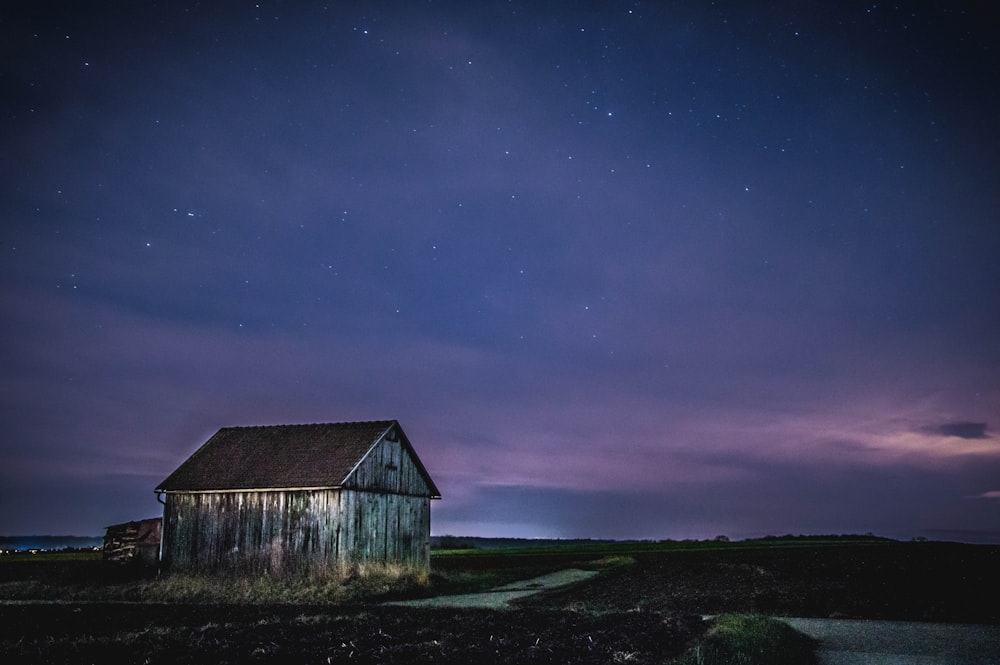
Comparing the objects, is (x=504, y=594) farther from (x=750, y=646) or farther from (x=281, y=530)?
(x=750, y=646)

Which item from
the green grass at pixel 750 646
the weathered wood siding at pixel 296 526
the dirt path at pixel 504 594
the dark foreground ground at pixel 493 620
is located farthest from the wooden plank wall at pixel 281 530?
the green grass at pixel 750 646

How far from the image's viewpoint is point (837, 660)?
12.7 m

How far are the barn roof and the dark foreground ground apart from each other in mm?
6296

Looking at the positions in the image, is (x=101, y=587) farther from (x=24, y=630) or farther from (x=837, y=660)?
(x=837, y=660)

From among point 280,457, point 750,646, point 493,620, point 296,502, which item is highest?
point 280,457

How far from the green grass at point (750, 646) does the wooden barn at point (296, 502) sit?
1911 centimetres

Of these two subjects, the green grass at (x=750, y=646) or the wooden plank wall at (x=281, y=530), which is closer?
the green grass at (x=750, y=646)

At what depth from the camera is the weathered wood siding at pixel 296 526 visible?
29547mm

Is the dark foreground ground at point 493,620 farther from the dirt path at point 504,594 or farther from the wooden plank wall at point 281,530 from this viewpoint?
the wooden plank wall at point 281,530

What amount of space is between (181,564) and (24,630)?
53.3 ft

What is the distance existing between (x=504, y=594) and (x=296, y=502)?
10249mm

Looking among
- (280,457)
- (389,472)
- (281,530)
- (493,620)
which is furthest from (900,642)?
(280,457)

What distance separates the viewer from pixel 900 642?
14672 millimetres

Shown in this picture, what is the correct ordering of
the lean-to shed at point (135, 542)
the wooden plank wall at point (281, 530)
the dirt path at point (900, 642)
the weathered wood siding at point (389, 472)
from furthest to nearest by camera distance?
the lean-to shed at point (135, 542) < the weathered wood siding at point (389, 472) < the wooden plank wall at point (281, 530) < the dirt path at point (900, 642)
